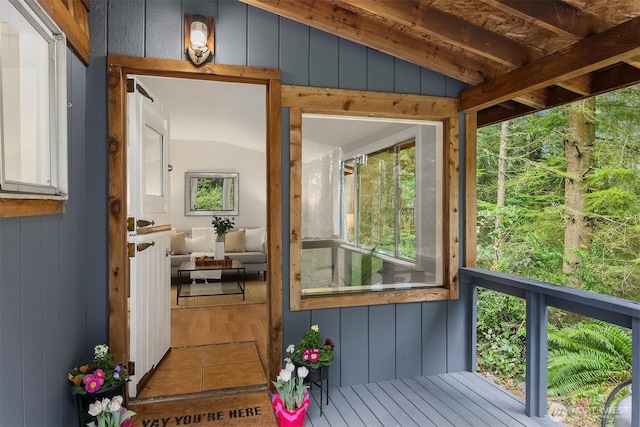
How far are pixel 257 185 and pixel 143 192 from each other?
15.7ft

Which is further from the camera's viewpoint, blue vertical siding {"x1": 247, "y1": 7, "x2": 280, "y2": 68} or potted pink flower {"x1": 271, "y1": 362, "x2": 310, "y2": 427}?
blue vertical siding {"x1": 247, "y1": 7, "x2": 280, "y2": 68}

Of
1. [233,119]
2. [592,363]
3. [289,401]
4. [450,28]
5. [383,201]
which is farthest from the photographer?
[233,119]

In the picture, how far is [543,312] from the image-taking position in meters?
2.31

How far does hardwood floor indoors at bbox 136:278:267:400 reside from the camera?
2629 mm

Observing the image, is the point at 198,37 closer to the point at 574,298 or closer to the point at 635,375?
the point at 574,298

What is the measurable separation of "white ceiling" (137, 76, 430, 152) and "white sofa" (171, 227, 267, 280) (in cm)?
168

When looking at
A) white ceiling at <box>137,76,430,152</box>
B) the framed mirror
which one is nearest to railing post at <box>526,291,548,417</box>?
white ceiling at <box>137,76,430,152</box>

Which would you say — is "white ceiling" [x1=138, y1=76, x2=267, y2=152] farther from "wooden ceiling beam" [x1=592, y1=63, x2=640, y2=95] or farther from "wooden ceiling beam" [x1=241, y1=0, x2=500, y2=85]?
"wooden ceiling beam" [x1=592, y1=63, x2=640, y2=95]

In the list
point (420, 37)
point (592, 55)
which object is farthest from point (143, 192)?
point (592, 55)

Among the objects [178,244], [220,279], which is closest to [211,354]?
[220,279]

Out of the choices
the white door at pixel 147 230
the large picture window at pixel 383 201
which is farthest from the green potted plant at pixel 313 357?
the white door at pixel 147 230

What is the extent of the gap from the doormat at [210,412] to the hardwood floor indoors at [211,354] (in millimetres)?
94

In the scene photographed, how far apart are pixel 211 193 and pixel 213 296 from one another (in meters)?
2.48

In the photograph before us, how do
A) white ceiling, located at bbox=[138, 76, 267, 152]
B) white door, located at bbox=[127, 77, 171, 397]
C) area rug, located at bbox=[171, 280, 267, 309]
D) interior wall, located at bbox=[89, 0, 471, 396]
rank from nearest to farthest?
interior wall, located at bbox=[89, 0, 471, 396] < white door, located at bbox=[127, 77, 171, 397] < white ceiling, located at bbox=[138, 76, 267, 152] < area rug, located at bbox=[171, 280, 267, 309]
